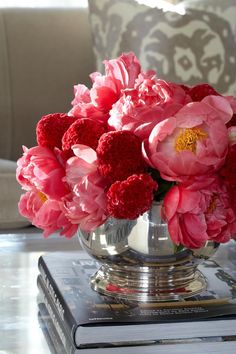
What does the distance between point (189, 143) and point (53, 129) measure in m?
0.19

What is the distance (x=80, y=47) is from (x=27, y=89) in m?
0.23

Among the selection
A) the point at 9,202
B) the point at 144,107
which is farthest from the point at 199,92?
the point at 9,202

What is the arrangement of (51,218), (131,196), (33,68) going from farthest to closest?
(33,68)
(51,218)
(131,196)

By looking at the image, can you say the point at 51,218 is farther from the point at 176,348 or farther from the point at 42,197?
the point at 176,348

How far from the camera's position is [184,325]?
937 mm

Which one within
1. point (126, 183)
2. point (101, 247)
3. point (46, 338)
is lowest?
point (46, 338)

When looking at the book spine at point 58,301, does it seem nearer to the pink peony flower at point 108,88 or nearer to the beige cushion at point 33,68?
the pink peony flower at point 108,88

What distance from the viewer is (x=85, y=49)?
9.18ft

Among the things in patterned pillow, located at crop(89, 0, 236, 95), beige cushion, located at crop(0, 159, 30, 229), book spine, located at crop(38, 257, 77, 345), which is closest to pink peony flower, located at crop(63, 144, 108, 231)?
book spine, located at crop(38, 257, 77, 345)

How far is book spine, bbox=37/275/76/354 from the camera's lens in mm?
943

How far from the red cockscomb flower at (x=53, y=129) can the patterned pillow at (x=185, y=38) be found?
1.45 meters

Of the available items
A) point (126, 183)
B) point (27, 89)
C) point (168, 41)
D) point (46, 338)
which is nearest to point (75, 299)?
point (46, 338)

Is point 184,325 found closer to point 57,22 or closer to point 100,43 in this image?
point 100,43

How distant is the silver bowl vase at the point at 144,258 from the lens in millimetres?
1015
